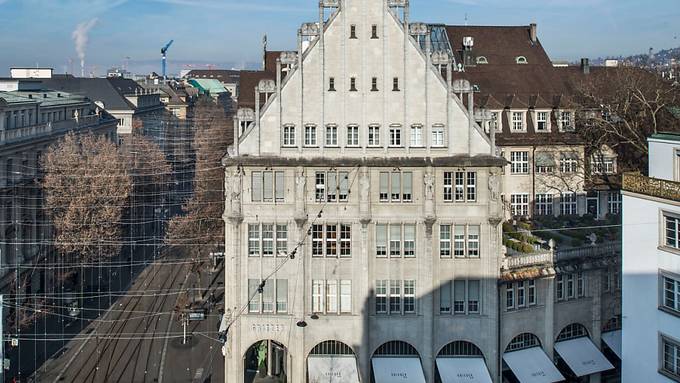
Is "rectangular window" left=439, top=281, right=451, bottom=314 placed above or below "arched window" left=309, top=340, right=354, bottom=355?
above

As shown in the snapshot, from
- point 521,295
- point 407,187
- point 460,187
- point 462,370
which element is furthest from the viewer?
point 521,295

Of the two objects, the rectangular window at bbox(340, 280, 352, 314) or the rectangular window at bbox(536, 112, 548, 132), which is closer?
the rectangular window at bbox(340, 280, 352, 314)

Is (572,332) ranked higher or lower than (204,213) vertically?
lower

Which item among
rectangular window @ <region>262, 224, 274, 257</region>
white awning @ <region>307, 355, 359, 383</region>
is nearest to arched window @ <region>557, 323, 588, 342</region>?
white awning @ <region>307, 355, 359, 383</region>

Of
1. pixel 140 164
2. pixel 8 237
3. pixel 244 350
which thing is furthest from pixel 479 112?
pixel 140 164

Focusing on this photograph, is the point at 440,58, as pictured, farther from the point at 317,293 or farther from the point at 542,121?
the point at 542,121

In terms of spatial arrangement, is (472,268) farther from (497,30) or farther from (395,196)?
(497,30)

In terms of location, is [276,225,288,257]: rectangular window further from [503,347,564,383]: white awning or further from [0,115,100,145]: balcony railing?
[0,115,100,145]: balcony railing

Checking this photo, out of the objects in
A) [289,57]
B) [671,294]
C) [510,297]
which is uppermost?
[289,57]

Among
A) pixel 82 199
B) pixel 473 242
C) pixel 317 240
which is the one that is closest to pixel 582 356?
pixel 473 242
